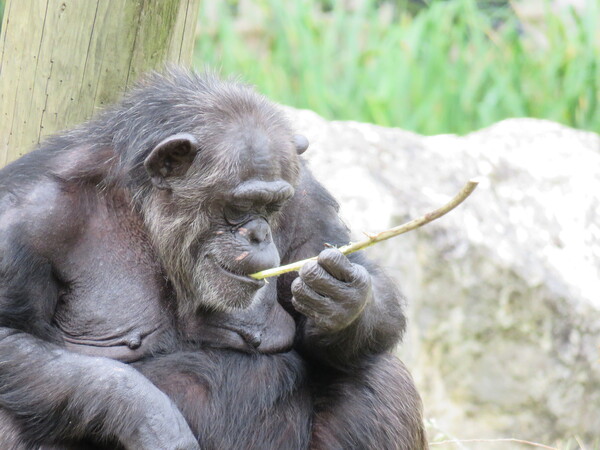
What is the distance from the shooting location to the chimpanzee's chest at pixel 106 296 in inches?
125

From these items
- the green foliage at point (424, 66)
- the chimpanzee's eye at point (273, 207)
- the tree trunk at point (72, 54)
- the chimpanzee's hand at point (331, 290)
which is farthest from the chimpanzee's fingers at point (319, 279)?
the green foliage at point (424, 66)

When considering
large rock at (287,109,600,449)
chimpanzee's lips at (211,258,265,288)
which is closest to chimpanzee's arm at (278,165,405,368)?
chimpanzee's lips at (211,258,265,288)

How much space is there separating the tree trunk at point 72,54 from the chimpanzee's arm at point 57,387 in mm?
844

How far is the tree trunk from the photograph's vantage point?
3.61 metres

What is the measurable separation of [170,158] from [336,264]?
2.23ft

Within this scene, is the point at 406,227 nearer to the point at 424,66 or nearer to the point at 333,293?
the point at 333,293

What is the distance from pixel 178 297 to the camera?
10.8 feet

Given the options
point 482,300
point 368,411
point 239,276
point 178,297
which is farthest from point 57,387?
point 482,300

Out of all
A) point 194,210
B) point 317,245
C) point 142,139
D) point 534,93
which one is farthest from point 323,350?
point 534,93

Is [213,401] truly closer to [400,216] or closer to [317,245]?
[317,245]

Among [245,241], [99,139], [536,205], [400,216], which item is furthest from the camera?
[536,205]

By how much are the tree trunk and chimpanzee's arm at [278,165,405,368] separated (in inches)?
31.9

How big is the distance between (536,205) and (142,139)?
10.0 ft

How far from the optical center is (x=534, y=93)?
294 inches
